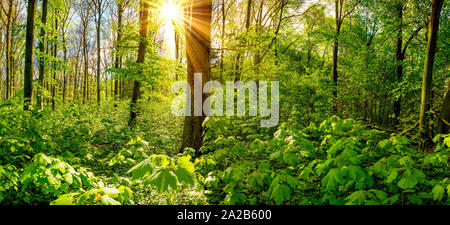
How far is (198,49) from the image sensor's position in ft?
21.9

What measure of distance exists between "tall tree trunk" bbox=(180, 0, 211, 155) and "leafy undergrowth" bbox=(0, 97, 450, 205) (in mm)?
1392

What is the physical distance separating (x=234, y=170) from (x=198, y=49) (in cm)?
478

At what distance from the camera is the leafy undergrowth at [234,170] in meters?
2.12

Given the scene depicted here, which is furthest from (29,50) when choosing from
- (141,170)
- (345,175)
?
(345,175)

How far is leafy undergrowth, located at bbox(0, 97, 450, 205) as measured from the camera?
212 centimetres

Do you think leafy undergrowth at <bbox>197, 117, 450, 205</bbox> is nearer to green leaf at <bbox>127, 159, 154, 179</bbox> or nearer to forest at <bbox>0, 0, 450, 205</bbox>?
forest at <bbox>0, 0, 450, 205</bbox>

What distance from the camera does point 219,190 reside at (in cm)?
474

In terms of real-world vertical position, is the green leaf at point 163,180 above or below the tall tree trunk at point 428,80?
below

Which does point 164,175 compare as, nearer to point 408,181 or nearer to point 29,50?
point 408,181

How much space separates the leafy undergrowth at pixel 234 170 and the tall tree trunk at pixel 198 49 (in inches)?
54.8

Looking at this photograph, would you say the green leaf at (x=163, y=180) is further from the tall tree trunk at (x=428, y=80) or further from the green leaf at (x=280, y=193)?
the tall tree trunk at (x=428, y=80)

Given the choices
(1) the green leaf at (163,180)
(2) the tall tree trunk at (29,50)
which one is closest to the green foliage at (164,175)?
(1) the green leaf at (163,180)
